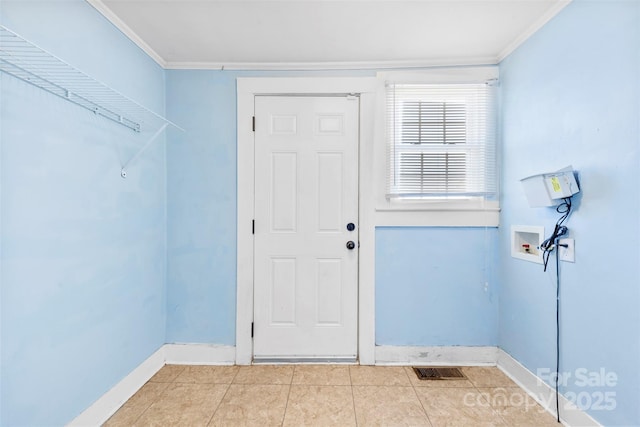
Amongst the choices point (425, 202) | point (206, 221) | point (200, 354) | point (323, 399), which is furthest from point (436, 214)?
point (200, 354)

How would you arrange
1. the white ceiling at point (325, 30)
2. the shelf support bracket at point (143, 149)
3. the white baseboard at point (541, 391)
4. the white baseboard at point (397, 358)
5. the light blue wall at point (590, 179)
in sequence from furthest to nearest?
the white baseboard at point (397, 358)
the shelf support bracket at point (143, 149)
the white ceiling at point (325, 30)
the white baseboard at point (541, 391)
the light blue wall at point (590, 179)

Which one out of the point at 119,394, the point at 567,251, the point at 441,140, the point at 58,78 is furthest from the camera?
the point at 441,140

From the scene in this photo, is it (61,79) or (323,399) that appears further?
(323,399)

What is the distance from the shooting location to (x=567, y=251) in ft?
5.32

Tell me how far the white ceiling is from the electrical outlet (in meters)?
1.33

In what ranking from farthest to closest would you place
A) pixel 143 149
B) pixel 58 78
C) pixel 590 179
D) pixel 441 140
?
1. pixel 441 140
2. pixel 143 149
3. pixel 590 179
4. pixel 58 78

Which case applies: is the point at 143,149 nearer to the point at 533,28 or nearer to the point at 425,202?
the point at 425,202

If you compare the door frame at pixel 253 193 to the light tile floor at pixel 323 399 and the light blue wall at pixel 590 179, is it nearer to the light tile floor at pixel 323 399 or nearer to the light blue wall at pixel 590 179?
the light tile floor at pixel 323 399

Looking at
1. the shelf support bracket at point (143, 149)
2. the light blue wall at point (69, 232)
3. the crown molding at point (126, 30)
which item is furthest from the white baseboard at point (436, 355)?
the crown molding at point (126, 30)

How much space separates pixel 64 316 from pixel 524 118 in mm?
2952

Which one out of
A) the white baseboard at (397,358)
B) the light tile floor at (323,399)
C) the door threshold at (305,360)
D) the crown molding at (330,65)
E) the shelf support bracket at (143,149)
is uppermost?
the crown molding at (330,65)

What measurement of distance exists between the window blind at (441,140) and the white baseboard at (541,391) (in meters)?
1.24

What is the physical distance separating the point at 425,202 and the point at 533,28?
1294mm

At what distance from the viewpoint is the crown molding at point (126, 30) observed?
165 centimetres
